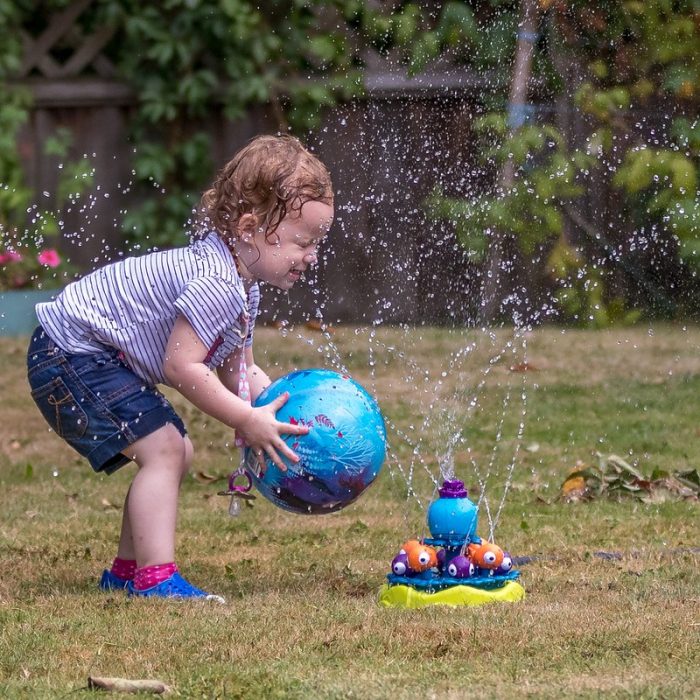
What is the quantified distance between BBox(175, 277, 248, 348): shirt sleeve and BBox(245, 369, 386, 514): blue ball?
7.6 inches

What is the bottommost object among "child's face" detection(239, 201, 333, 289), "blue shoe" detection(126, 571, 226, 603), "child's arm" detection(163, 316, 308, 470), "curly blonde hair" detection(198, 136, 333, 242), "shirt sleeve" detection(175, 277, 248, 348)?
"blue shoe" detection(126, 571, 226, 603)

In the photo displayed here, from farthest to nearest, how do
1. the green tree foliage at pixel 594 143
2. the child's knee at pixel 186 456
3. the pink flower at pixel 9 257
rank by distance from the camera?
the pink flower at pixel 9 257
the green tree foliage at pixel 594 143
the child's knee at pixel 186 456

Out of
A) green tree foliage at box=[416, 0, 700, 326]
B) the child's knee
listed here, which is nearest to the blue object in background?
the child's knee

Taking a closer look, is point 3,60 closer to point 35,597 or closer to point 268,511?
point 268,511

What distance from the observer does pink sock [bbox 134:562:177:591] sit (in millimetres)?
3408

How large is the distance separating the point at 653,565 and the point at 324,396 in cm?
97

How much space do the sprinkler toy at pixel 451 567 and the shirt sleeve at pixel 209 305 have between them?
618mm

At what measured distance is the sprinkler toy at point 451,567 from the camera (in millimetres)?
3191

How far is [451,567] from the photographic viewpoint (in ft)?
10.6

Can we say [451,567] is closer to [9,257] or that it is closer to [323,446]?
[323,446]

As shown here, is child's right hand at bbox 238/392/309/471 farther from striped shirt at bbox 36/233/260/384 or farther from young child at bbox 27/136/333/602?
striped shirt at bbox 36/233/260/384

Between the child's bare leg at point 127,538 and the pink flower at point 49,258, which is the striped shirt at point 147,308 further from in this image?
the pink flower at point 49,258

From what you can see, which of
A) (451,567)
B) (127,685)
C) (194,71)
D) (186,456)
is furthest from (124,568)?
(194,71)

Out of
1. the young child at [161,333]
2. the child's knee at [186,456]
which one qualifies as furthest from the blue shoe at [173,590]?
the child's knee at [186,456]
